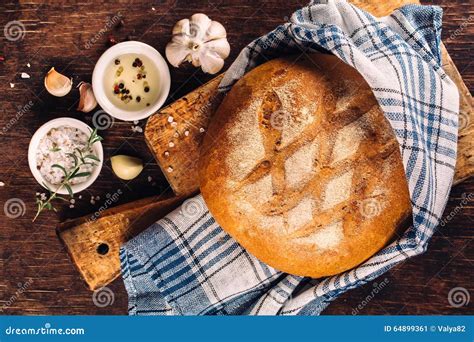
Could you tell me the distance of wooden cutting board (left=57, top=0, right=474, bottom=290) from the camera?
4.54 ft

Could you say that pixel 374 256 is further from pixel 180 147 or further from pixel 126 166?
pixel 126 166

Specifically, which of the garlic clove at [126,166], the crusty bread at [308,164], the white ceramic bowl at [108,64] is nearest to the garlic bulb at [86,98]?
the white ceramic bowl at [108,64]

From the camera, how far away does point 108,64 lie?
1489 millimetres

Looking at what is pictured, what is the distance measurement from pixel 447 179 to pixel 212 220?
55 centimetres

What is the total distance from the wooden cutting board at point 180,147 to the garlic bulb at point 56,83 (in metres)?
0.28

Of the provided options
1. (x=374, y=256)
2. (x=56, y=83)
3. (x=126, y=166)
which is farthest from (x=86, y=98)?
(x=374, y=256)

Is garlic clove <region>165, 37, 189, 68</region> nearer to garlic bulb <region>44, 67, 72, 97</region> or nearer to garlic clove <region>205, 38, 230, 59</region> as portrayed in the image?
garlic clove <region>205, 38, 230, 59</region>

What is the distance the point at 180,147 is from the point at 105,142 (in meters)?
0.26

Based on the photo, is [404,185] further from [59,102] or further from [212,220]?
[59,102]

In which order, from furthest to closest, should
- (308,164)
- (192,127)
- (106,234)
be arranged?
(106,234) < (192,127) < (308,164)

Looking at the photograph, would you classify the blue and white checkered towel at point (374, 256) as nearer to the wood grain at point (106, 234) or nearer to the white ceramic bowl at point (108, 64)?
the wood grain at point (106, 234)

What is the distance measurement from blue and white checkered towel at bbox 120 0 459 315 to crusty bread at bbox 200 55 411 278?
0.14ft

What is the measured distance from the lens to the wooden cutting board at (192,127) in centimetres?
138

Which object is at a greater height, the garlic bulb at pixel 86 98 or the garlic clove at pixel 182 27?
the garlic clove at pixel 182 27
